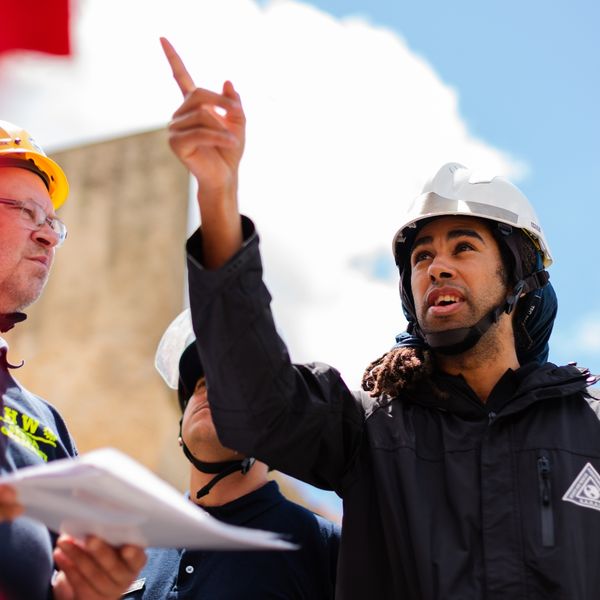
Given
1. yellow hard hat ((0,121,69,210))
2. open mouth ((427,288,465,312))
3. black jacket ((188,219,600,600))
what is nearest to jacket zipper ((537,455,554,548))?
black jacket ((188,219,600,600))

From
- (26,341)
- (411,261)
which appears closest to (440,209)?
(411,261)

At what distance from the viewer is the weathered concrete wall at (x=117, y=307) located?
1059cm

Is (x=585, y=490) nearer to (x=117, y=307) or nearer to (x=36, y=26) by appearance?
(x=36, y=26)

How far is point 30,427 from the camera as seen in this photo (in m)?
2.69

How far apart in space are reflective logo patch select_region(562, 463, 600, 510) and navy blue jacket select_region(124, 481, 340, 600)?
874 millimetres

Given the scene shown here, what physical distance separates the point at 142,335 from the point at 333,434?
27.6 ft

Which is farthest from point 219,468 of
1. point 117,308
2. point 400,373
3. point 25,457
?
point 117,308

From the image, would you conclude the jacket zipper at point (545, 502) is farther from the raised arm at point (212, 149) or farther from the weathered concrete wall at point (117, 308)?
the weathered concrete wall at point (117, 308)

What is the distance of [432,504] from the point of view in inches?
104

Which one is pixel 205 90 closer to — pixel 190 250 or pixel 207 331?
pixel 190 250

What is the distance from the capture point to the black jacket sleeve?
2.30 meters

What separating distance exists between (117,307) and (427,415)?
853 cm

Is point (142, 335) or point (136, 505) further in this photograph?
point (142, 335)

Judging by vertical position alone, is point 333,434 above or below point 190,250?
below
